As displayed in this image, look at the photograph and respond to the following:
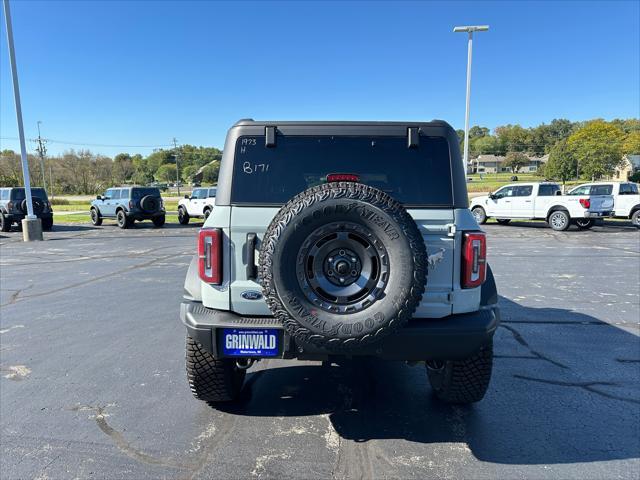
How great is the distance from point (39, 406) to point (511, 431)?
361 centimetres

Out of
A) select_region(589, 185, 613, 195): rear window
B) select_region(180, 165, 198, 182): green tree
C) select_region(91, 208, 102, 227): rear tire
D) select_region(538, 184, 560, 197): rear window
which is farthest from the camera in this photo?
select_region(180, 165, 198, 182): green tree

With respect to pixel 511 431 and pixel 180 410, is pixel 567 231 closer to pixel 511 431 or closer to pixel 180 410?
pixel 511 431

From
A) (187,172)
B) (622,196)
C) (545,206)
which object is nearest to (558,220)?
(545,206)

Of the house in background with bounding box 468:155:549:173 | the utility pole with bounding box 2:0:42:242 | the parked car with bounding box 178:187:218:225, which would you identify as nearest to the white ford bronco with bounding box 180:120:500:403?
the utility pole with bounding box 2:0:42:242

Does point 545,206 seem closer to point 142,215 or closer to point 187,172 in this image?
point 142,215

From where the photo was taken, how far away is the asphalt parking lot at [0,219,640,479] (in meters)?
2.57

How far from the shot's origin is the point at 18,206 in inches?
712

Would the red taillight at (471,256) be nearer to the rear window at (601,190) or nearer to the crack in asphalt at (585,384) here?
the crack in asphalt at (585,384)

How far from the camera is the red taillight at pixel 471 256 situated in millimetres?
2686

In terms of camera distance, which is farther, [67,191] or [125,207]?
[67,191]

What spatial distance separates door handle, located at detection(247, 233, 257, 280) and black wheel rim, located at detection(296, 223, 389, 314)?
1.29 ft

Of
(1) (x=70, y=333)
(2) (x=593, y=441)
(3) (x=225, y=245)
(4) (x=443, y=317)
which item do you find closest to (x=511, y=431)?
(2) (x=593, y=441)

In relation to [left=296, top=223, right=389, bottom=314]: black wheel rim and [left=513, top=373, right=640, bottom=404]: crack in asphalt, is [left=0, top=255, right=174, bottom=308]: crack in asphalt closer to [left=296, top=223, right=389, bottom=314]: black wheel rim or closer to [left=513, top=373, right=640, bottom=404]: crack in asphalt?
[left=296, top=223, right=389, bottom=314]: black wheel rim

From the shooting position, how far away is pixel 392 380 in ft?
12.3
